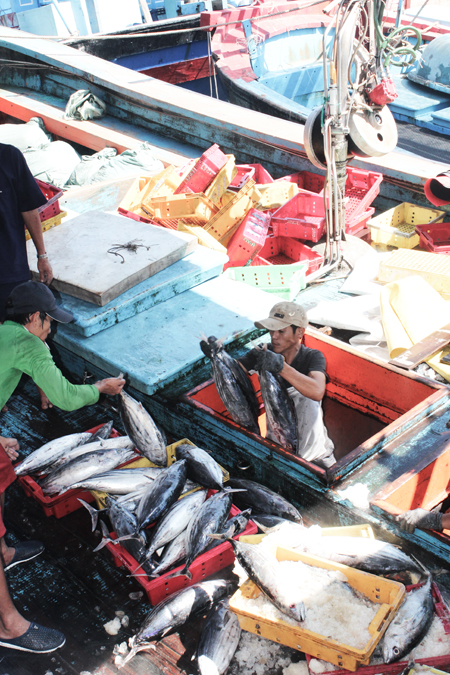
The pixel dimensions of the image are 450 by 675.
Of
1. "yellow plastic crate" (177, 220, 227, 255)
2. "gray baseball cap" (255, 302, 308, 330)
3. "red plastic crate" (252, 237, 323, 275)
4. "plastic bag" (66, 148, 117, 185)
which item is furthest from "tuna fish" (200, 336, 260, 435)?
"plastic bag" (66, 148, 117, 185)

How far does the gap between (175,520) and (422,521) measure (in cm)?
127

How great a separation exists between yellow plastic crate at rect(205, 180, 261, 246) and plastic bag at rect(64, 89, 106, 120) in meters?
5.34

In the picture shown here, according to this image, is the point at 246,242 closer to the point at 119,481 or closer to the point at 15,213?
the point at 15,213

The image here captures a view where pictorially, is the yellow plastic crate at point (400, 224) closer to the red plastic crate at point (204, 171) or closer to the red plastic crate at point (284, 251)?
the red plastic crate at point (284, 251)

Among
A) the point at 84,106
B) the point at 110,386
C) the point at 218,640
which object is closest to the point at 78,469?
the point at 110,386

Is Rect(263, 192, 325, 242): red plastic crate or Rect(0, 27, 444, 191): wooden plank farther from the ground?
Rect(0, 27, 444, 191): wooden plank

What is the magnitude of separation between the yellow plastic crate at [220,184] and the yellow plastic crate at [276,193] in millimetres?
Answer: 494

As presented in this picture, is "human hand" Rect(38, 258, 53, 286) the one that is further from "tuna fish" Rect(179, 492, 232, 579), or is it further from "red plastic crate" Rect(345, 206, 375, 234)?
"red plastic crate" Rect(345, 206, 375, 234)

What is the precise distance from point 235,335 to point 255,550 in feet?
6.45

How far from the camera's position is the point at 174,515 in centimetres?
301

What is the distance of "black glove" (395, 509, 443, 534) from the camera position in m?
2.59

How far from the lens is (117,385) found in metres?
3.38

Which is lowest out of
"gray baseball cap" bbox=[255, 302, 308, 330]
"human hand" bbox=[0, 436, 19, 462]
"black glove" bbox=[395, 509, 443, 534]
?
"human hand" bbox=[0, 436, 19, 462]

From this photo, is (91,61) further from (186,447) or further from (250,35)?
(186,447)
